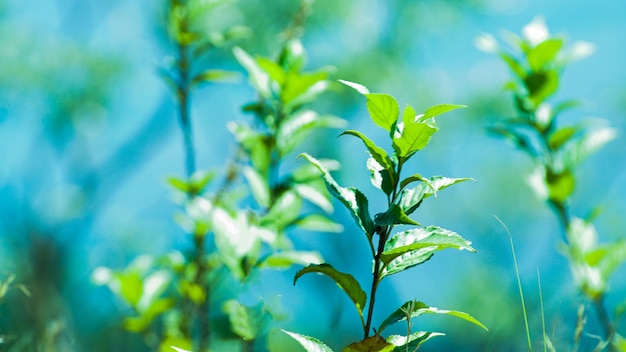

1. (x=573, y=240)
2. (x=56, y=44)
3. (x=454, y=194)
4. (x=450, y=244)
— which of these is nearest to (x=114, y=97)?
(x=56, y=44)

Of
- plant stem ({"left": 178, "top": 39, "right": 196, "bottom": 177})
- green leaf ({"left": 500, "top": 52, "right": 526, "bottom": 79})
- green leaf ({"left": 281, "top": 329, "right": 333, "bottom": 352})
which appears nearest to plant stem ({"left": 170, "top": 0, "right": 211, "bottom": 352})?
plant stem ({"left": 178, "top": 39, "right": 196, "bottom": 177})

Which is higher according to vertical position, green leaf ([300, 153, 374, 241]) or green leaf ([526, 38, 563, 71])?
green leaf ([300, 153, 374, 241])

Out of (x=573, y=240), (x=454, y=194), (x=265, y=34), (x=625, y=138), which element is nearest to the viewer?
(x=573, y=240)

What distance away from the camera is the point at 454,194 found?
1085 cm

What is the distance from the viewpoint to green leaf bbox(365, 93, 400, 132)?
72cm

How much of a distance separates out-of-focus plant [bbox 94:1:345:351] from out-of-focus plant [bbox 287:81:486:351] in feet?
1.56

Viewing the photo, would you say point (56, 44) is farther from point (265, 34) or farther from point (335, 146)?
point (335, 146)

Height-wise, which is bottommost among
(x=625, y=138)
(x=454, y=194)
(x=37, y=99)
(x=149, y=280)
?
(x=454, y=194)

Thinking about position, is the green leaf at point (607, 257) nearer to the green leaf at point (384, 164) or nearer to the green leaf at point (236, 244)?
the green leaf at point (236, 244)

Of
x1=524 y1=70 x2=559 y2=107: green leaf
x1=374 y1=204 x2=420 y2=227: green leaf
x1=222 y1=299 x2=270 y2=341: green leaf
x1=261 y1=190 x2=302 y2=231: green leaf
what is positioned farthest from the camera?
x1=524 y1=70 x2=559 y2=107: green leaf

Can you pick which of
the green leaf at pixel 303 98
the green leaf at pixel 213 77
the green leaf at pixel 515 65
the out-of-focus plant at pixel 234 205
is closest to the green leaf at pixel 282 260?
the out-of-focus plant at pixel 234 205

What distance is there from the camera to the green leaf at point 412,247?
694mm

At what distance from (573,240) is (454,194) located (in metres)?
9.49

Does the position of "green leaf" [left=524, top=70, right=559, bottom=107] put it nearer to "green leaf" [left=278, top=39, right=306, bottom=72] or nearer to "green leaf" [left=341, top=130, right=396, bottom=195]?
"green leaf" [left=278, top=39, right=306, bottom=72]
